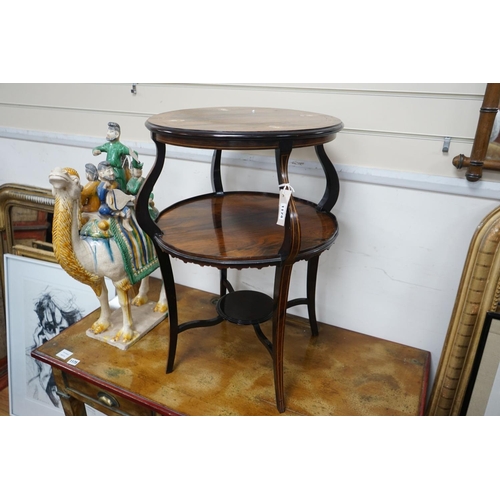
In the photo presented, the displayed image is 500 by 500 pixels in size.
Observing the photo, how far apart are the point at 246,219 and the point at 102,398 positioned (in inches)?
30.6

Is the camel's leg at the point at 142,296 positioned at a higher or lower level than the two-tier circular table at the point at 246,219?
lower

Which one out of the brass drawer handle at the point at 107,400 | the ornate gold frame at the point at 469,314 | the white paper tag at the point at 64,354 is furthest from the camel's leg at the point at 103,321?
→ the ornate gold frame at the point at 469,314

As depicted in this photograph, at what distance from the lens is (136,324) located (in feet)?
5.34

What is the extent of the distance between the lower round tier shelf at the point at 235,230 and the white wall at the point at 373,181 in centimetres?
19

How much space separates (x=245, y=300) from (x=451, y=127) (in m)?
0.87

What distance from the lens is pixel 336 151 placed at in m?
1.48

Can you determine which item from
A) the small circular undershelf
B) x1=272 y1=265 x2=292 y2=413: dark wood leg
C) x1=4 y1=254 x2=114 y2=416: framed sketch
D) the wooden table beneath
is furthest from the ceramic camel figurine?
x1=4 y1=254 x2=114 y2=416: framed sketch

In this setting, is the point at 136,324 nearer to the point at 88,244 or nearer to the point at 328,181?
the point at 88,244

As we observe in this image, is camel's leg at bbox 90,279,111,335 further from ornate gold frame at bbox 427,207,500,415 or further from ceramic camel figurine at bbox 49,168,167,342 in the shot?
ornate gold frame at bbox 427,207,500,415

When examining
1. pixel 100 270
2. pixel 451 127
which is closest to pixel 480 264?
pixel 451 127


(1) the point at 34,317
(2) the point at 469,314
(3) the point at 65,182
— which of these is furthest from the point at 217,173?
(1) the point at 34,317

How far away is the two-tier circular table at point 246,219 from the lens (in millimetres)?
1010

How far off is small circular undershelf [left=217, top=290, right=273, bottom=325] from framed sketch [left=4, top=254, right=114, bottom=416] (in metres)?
0.84

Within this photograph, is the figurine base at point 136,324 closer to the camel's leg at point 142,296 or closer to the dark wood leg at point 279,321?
the camel's leg at point 142,296
